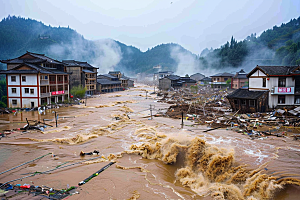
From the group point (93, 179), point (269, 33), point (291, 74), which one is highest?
point (269, 33)

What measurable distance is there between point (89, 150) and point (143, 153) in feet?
11.9

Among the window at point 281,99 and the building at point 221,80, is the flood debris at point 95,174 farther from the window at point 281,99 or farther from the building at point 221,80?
the building at point 221,80

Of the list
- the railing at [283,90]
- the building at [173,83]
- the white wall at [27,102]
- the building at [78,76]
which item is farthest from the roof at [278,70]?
the building at [173,83]

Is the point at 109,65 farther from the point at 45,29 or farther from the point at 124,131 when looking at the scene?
the point at 124,131

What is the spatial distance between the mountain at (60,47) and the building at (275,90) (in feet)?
377

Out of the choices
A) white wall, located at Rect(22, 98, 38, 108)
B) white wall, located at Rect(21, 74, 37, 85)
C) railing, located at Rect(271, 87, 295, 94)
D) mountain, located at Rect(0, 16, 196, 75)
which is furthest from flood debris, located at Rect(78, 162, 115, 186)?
mountain, located at Rect(0, 16, 196, 75)

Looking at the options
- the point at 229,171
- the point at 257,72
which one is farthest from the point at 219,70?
the point at 229,171

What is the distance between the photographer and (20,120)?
2459cm

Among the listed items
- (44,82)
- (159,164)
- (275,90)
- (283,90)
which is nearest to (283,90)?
(283,90)

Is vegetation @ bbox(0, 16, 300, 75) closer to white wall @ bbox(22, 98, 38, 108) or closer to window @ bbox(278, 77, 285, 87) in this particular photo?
window @ bbox(278, 77, 285, 87)

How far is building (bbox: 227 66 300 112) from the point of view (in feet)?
76.1

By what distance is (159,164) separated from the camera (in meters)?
13.0

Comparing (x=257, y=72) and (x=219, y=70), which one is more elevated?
(x=219, y=70)

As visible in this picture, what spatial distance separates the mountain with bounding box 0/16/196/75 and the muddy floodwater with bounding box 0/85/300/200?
111 meters
